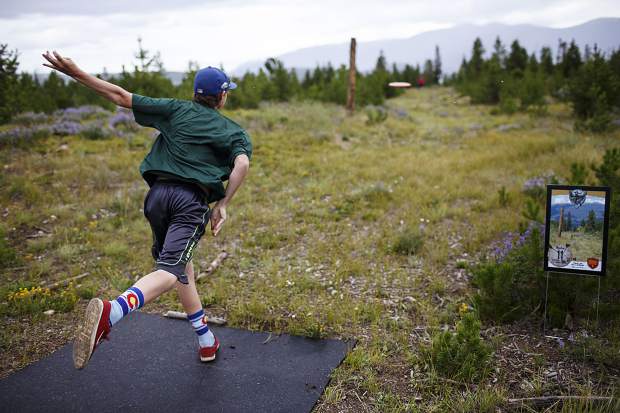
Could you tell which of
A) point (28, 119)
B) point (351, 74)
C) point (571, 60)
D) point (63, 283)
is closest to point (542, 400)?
point (63, 283)

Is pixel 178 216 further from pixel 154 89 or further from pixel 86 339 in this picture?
pixel 154 89

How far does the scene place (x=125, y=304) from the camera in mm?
2492

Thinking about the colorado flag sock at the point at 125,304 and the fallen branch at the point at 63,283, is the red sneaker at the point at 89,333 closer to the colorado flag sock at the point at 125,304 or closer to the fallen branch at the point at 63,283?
the colorado flag sock at the point at 125,304

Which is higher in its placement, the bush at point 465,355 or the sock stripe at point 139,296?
the sock stripe at point 139,296

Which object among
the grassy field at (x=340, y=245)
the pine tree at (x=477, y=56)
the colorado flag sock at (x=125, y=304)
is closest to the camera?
the colorado flag sock at (x=125, y=304)

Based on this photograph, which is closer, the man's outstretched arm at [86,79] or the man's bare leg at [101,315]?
the man's bare leg at [101,315]

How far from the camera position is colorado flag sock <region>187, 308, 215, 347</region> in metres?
3.31

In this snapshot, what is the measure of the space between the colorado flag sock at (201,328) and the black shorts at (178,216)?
0.50 meters

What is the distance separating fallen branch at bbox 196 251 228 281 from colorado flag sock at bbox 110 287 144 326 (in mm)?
2452

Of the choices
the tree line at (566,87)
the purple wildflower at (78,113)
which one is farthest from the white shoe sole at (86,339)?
the purple wildflower at (78,113)

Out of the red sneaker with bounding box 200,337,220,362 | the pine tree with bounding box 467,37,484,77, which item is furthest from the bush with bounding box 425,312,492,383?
the pine tree with bounding box 467,37,484,77

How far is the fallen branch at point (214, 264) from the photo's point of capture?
505 cm

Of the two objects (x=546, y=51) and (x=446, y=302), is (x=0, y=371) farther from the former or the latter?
(x=546, y=51)

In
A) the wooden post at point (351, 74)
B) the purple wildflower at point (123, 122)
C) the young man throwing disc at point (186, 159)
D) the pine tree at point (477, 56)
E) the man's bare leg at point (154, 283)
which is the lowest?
the man's bare leg at point (154, 283)
